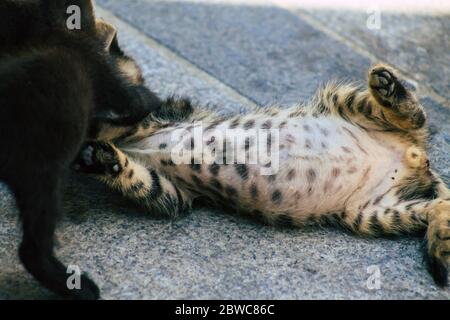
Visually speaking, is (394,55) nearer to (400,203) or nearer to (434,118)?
(434,118)

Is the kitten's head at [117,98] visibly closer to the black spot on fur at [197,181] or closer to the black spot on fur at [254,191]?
the black spot on fur at [197,181]

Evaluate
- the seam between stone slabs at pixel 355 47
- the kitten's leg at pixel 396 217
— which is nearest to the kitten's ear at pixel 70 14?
the kitten's leg at pixel 396 217

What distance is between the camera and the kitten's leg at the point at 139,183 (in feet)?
9.75

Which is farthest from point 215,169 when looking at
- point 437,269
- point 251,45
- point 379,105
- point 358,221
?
point 251,45

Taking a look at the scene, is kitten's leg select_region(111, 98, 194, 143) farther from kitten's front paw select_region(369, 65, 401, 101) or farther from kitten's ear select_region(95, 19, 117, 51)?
kitten's front paw select_region(369, 65, 401, 101)

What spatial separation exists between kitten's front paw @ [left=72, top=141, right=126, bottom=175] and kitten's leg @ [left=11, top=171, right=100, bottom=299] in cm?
48

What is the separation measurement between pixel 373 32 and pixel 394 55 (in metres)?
0.31

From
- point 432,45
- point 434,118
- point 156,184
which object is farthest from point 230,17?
point 156,184

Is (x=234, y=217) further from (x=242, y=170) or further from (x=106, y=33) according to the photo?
(x=106, y=33)

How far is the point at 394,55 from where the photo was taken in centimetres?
455

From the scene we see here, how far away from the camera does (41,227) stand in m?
2.34

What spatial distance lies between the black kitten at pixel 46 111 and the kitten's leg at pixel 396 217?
3.63 feet

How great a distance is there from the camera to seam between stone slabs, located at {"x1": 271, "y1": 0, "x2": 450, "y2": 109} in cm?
420

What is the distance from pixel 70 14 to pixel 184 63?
4.82 feet
